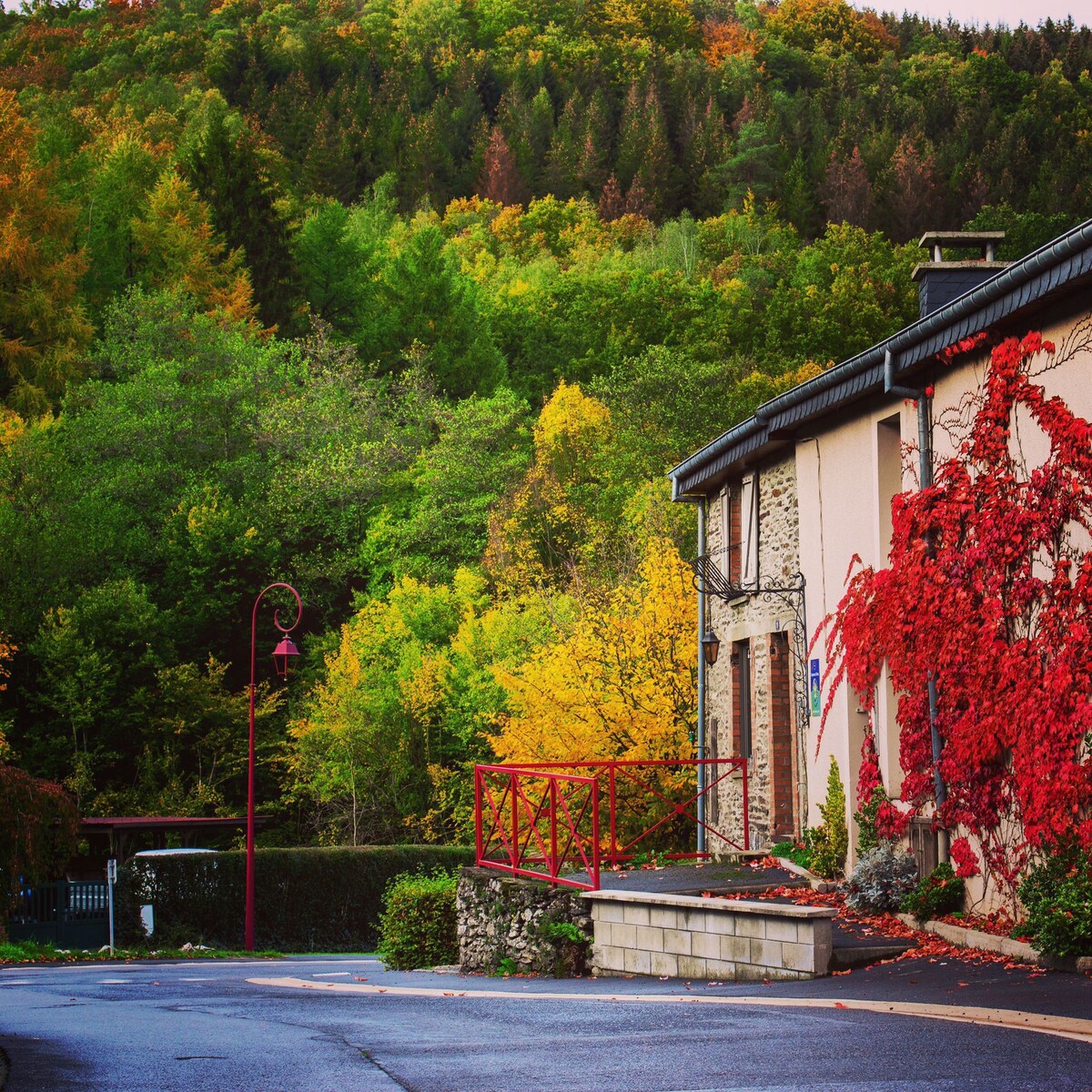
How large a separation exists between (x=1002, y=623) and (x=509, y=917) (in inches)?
249

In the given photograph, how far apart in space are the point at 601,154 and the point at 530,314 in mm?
26484

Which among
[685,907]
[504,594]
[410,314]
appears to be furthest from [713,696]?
[410,314]

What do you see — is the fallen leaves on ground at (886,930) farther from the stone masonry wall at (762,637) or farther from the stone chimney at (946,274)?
the stone chimney at (946,274)

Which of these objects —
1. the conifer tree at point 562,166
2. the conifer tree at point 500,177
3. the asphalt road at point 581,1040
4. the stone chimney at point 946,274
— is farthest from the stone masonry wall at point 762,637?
Result: the conifer tree at point 562,166

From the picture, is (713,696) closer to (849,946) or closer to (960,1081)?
(849,946)

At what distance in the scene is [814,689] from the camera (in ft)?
54.2

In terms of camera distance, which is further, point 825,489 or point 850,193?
point 850,193

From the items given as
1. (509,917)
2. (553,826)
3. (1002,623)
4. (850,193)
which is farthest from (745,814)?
(850,193)

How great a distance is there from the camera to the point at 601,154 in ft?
281

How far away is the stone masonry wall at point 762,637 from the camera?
1773cm

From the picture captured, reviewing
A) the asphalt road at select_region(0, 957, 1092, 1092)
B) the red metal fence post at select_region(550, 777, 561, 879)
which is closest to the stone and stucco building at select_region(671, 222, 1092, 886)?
the red metal fence post at select_region(550, 777, 561, 879)

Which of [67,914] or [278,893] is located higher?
[278,893]

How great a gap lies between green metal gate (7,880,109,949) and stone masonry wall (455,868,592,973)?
1607 centimetres

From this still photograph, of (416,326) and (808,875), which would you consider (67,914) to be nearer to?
(808,875)
